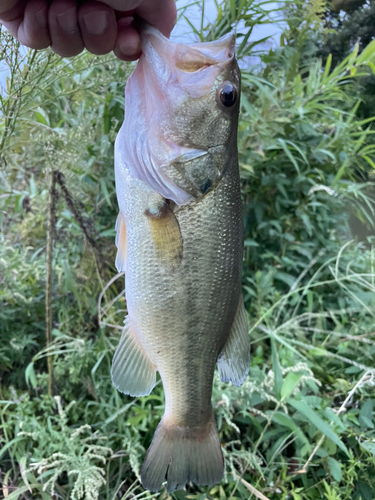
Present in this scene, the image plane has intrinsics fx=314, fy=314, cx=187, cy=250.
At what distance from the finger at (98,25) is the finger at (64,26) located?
1 centimetres

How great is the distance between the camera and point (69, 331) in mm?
1341

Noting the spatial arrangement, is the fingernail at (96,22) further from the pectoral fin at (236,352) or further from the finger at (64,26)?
the pectoral fin at (236,352)

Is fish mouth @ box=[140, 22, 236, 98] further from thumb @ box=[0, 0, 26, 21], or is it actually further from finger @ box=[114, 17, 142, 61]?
thumb @ box=[0, 0, 26, 21]

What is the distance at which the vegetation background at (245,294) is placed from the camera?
38.8 inches

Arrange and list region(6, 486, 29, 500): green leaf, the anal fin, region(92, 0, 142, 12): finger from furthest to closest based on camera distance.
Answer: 1. region(6, 486, 29, 500): green leaf
2. the anal fin
3. region(92, 0, 142, 12): finger

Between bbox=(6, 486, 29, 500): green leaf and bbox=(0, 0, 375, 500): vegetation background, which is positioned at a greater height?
bbox=(0, 0, 375, 500): vegetation background

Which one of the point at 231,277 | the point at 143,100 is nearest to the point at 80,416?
the point at 231,277

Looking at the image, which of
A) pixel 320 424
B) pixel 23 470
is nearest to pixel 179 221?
pixel 320 424

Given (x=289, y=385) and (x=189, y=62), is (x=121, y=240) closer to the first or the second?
(x=189, y=62)

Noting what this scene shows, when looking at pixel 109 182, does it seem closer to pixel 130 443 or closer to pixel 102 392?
pixel 102 392

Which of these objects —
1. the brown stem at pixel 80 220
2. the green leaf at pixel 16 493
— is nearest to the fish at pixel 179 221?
the brown stem at pixel 80 220

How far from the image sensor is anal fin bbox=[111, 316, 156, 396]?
0.69 m

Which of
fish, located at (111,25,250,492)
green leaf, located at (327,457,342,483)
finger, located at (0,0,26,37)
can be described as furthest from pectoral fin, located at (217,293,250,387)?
finger, located at (0,0,26,37)

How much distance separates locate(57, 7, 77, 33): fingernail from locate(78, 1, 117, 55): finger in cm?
1
